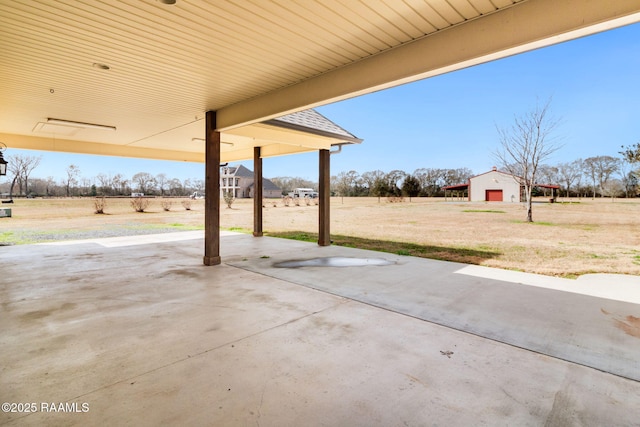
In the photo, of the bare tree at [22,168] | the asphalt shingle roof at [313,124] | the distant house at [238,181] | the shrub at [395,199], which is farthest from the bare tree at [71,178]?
the asphalt shingle roof at [313,124]

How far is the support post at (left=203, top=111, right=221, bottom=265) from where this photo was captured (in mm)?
5918

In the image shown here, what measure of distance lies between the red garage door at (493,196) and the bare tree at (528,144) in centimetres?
828

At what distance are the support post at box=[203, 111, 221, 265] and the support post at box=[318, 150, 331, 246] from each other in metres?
2.95

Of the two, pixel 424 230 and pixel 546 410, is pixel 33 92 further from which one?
pixel 424 230

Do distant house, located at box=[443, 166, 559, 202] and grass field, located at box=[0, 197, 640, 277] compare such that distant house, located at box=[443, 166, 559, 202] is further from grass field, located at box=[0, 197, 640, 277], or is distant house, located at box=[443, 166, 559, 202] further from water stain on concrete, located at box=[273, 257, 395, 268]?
water stain on concrete, located at box=[273, 257, 395, 268]

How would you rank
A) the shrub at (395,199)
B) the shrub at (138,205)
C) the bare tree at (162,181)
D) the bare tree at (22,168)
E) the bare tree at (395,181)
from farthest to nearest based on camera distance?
the bare tree at (162,181) → the bare tree at (395,181) → the shrub at (395,199) → the bare tree at (22,168) → the shrub at (138,205)

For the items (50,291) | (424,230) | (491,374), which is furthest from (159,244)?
(424,230)

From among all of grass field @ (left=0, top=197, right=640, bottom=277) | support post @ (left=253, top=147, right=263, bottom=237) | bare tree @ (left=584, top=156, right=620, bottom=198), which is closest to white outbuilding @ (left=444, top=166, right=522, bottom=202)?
grass field @ (left=0, top=197, right=640, bottom=277)

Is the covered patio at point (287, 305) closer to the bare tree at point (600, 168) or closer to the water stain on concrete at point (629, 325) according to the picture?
the water stain on concrete at point (629, 325)

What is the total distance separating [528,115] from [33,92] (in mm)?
17977

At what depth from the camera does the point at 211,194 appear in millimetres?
5926

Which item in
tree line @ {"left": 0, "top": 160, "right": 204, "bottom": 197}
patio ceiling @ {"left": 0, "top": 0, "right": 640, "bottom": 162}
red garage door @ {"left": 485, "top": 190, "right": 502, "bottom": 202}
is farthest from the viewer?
tree line @ {"left": 0, "top": 160, "right": 204, "bottom": 197}

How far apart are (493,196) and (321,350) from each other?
25.4 metres

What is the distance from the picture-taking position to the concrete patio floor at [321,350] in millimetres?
1816
